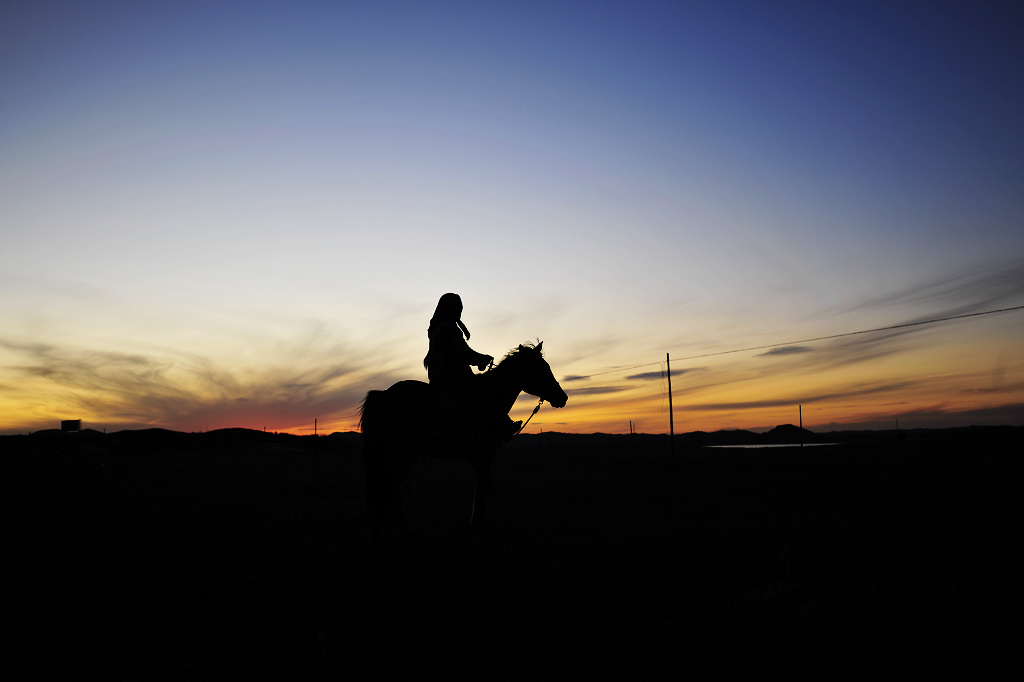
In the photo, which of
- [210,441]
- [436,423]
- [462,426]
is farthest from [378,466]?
[210,441]

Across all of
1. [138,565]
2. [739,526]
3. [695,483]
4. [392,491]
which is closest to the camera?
[138,565]

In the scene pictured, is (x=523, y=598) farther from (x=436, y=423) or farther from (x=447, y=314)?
(x=447, y=314)

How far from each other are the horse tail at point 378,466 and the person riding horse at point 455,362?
146 centimetres

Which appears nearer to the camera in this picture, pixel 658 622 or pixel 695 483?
pixel 658 622

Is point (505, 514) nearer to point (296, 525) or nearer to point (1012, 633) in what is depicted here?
point (296, 525)

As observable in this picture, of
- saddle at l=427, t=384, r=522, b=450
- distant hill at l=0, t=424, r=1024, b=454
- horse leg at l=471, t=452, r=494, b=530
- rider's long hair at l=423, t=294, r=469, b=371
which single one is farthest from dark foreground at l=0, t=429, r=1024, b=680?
distant hill at l=0, t=424, r=1024, b=454

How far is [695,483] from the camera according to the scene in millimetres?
19641

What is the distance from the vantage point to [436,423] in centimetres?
853

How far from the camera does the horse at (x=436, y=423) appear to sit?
790 centimetres

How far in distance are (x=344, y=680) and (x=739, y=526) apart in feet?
25.1

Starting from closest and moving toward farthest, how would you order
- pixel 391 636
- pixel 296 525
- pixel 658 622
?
pixel 391 636, pixel 658 622, pixel 296 525

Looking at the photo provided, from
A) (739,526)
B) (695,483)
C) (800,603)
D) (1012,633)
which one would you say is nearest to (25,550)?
(800,603)

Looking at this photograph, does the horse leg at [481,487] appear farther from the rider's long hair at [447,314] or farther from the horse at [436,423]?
the rider's long hair at [447,314]

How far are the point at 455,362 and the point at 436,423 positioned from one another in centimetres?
124
